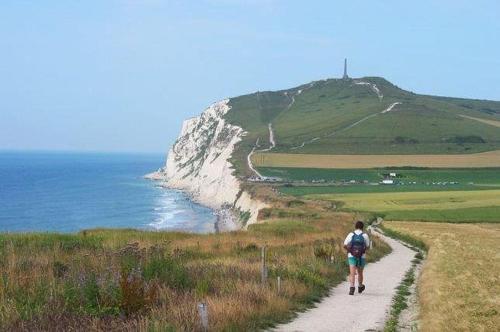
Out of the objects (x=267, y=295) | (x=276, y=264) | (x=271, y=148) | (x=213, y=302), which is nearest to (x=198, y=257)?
(x=276, y=264)

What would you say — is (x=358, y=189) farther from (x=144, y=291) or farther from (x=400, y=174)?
(x=144, y=291)

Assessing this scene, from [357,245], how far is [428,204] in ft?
199

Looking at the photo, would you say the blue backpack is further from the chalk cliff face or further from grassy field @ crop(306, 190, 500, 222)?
the chalk cliff face

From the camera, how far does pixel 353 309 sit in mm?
14227

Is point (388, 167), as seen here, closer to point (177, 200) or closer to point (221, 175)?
point (221, 175)

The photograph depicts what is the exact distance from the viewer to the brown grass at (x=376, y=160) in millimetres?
137500

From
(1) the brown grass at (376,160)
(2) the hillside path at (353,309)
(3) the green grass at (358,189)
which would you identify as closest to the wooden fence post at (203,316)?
(2) the hillside path at (353,309)

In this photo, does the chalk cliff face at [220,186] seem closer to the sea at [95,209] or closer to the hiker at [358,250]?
the sea at [95,209]

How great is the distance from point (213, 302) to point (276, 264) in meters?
7.31

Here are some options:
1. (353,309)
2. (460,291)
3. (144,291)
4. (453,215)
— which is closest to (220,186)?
(453,215)

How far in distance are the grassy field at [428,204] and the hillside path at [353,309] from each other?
43477mm

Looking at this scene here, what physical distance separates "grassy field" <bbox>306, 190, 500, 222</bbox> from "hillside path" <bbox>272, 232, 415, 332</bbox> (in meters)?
43.5

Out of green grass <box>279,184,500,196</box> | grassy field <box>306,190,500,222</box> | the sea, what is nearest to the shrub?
the sea

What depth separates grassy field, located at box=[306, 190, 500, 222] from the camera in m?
62.9
